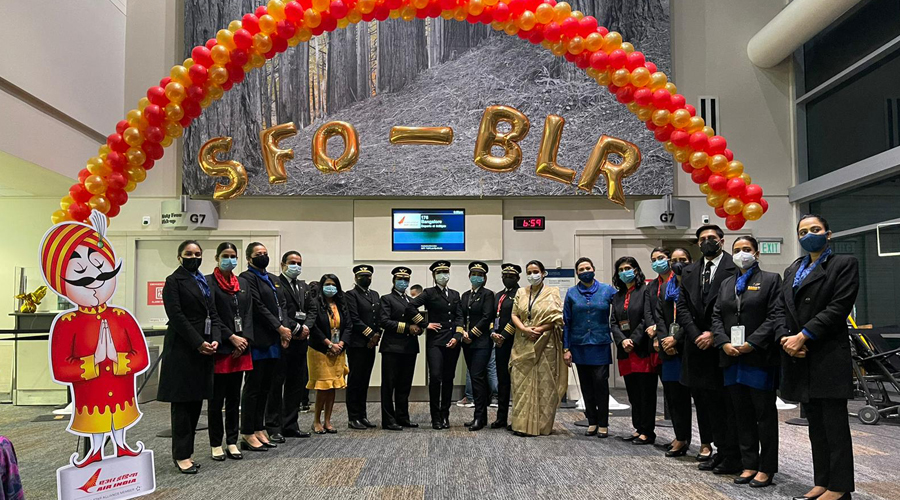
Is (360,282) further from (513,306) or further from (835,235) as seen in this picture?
(835,235)

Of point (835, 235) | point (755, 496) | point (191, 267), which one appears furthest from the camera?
point (835, 235)

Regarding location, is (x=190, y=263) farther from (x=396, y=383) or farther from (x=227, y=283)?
(x=396, y=383)

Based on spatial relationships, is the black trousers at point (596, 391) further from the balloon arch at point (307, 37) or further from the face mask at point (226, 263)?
the face mask at point (226, 263)

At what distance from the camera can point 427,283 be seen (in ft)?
29.6

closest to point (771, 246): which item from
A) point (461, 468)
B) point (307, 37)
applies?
point (461, 468)

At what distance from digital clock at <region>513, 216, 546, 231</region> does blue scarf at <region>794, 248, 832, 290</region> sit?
545cm

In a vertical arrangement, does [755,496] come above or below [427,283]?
below

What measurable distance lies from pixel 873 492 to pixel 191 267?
4390 millimetres

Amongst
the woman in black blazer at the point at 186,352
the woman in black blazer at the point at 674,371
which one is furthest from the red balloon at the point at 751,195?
the woman in black blazer at the point at 186,352

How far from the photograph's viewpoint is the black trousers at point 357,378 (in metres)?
6.34

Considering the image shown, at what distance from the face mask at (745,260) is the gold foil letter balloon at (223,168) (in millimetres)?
4256

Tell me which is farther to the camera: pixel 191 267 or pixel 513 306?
pixel 513 306

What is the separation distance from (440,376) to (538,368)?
961 mm

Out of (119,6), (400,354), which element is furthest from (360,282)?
(119,6)
